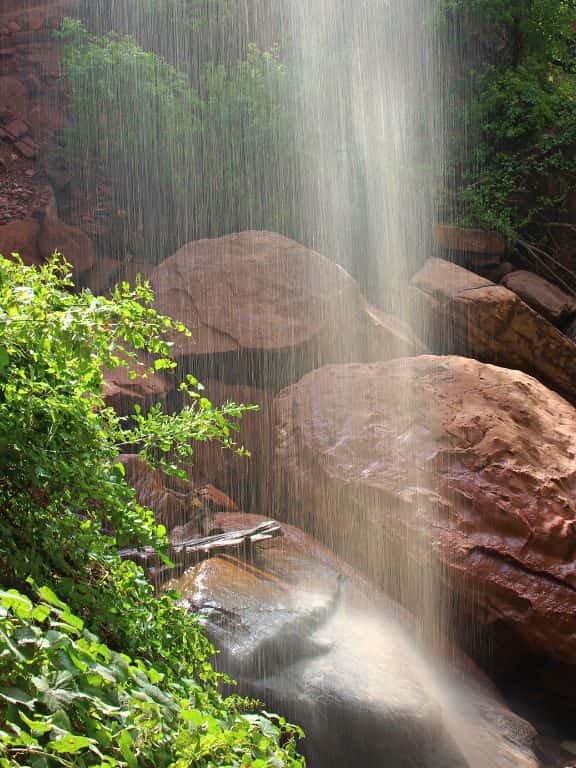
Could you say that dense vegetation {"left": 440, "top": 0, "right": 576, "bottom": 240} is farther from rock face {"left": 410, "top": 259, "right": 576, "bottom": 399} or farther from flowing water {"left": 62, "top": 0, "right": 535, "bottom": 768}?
rock face {"left": 410, "top": 259, "right": 576, "bottom": 399}

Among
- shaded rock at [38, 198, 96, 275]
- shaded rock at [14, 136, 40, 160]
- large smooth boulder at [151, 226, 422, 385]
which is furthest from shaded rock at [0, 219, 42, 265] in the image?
shaded rock at [14, 136, 40, 160]

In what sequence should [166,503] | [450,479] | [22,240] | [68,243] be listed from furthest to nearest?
[68,243]
[22,240]
[166,503]
[450,479]

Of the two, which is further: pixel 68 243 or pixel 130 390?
pixel 68 243

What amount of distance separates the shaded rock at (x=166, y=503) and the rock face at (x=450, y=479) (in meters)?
0.75

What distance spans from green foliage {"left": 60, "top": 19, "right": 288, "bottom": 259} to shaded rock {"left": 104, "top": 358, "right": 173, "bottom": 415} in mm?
2745

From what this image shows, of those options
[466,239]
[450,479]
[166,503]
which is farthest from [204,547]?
[466,239]

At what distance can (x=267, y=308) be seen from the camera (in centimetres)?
677

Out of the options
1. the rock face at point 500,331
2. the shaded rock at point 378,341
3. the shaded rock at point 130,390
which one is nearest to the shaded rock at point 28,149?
the shaded rock at point 130,390

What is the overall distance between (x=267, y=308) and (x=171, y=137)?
297 cm

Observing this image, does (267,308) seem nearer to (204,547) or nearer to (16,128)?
(204,547)

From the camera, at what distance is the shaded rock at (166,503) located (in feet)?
16.1

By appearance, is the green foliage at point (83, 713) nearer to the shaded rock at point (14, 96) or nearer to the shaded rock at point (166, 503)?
the shaded rock at point (166, 503)

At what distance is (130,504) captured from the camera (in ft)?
7.11

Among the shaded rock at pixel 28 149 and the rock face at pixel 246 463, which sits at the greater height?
the shaded rock at pixel 28 149
